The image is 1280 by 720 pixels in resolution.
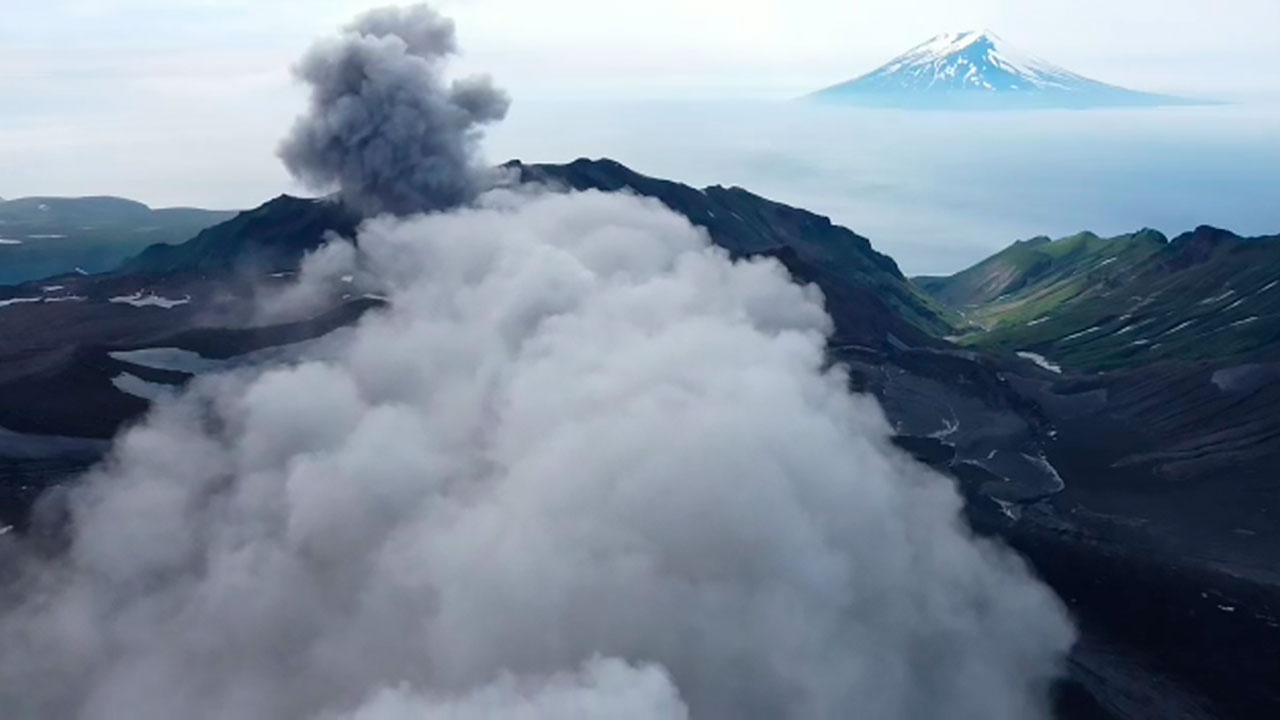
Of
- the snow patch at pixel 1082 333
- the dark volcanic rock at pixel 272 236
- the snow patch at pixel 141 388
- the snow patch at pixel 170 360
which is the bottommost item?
the snow patch at pixel 1082 333

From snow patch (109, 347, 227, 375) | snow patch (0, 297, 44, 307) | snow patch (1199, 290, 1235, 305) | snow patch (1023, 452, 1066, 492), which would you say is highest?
snow patch (0, 297, 44, 307)

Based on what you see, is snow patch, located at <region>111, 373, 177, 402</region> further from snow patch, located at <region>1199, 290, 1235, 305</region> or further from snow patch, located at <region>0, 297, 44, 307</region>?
snow patch, located at <region>1199, 290, 1235, 305</region>

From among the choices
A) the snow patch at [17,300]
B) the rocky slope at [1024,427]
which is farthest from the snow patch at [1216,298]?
the snow patch at [17,300]

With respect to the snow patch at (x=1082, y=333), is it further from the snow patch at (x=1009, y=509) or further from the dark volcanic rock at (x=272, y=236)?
the dark volcanic rock at (x=272, y=236)

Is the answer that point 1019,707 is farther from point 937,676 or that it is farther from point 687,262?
point 687,262

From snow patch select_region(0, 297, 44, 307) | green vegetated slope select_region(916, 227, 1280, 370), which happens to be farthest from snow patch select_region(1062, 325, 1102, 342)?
snow patch select_region(0, 297, 44, 307)

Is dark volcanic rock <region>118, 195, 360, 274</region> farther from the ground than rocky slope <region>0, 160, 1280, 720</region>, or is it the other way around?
dark volcanic rock <region>118, 195, 360, 274</region>

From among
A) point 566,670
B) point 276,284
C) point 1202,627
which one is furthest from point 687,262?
point 566,670

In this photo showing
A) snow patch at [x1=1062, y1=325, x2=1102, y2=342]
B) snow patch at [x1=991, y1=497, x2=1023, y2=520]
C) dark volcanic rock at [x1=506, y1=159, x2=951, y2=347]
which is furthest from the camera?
snow patch at [x1=1062, y1=325, x2=1102, y2=342]

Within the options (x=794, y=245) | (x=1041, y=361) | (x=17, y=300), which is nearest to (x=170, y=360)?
(x=17, y=300)
